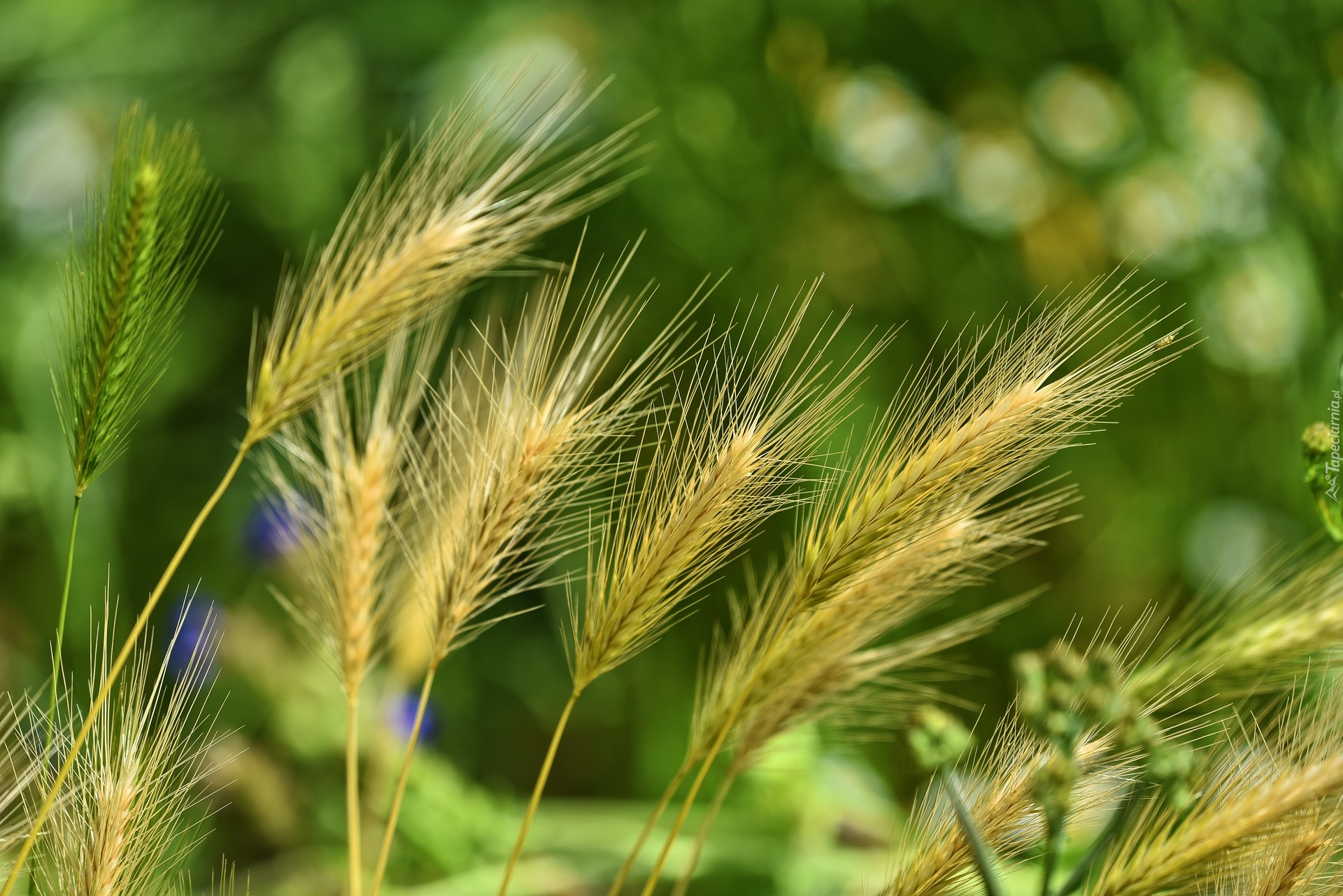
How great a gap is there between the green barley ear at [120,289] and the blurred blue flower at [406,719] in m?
0.44

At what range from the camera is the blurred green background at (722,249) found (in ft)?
3.04

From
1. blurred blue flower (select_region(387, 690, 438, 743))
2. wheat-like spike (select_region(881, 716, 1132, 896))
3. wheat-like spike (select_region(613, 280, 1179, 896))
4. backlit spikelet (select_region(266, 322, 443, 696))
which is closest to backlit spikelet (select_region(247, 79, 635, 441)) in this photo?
backlit spikelet (select_region(266, 322, 443, 696))

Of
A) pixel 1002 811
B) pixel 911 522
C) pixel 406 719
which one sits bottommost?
pixel 406 719

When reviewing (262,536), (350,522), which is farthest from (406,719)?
(350,522)

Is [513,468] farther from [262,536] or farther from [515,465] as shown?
[262,536]

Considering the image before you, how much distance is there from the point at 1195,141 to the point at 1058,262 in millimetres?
170

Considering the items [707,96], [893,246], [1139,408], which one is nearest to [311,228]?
[707,96]

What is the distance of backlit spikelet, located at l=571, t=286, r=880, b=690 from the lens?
1.22 ft

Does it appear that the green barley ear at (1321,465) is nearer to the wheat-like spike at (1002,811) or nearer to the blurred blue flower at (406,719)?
the wheat-like spike at (1002,811)

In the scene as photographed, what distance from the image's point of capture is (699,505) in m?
0.37

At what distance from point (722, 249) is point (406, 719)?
0.59m

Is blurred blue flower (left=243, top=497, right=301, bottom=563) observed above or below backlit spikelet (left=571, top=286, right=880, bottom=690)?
below

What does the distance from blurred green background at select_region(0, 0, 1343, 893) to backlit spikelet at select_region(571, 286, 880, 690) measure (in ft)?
1.62

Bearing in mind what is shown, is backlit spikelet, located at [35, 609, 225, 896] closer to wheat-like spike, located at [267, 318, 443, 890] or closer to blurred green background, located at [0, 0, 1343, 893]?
wheat-like spike, located at [267, 318, 443, 890]
